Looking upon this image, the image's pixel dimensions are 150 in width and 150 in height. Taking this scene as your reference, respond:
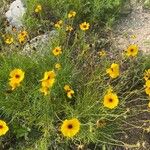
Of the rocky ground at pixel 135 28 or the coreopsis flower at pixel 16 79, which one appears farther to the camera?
the rocky ground at pixel 135 28

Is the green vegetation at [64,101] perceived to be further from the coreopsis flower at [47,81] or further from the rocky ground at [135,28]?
the rocky ground at [135,28]

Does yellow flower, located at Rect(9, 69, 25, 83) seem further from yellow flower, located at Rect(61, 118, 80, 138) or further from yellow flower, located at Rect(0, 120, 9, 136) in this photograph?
yellow flower, located at Rect(61, 118, 80, 138)

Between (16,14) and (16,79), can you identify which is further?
(16,14)

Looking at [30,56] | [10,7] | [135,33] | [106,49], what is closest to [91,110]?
[30,56]

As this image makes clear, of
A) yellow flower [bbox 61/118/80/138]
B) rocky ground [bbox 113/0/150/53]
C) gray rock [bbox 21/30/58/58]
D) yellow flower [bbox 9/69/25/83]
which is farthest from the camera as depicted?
rocky ground [bbox 113/0/150/53]

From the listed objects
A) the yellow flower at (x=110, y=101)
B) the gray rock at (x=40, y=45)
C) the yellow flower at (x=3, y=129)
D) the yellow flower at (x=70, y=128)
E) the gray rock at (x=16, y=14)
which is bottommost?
the yellow flower at (x=3, y=129)

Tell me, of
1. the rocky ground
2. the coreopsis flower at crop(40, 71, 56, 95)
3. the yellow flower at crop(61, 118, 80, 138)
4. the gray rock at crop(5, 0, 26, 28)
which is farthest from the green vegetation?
the gray rock at crop(5, 0, 26, 28)

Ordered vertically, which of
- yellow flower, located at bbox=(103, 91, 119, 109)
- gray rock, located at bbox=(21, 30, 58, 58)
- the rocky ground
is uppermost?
the rocky ground

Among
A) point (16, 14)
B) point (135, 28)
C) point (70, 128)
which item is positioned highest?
point (135, 28)

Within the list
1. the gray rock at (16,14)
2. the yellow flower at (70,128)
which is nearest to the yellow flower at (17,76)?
the yellow flower at (70,128)

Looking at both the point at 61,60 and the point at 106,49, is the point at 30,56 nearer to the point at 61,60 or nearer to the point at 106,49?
the point at 61,60

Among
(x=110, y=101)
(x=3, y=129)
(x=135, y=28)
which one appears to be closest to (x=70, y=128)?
(x=110, y=101)

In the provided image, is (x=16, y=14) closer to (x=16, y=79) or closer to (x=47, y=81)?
(x=16, y=79)
